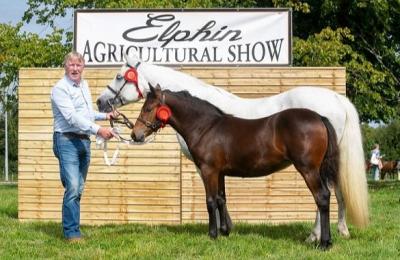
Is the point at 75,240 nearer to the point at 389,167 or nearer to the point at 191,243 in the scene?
the point at 191,243

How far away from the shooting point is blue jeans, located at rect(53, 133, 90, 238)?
24.4 feet

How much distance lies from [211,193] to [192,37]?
376 centimetres

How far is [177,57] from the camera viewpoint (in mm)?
10531

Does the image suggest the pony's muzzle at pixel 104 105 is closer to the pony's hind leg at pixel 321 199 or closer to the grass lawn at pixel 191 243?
the grass lawn at pixel 191 243

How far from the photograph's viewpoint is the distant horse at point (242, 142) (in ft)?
22.8

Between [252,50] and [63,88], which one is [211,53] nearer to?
[252,50]

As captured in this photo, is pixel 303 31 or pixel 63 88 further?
pixel 303 31

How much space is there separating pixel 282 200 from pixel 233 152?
3.16m

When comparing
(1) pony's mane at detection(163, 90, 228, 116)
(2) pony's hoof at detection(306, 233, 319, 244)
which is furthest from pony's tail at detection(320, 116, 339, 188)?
(1) pony's mane at detection(163, 90, 228, 116)

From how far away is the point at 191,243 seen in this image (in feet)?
24.4

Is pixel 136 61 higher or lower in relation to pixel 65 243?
higher

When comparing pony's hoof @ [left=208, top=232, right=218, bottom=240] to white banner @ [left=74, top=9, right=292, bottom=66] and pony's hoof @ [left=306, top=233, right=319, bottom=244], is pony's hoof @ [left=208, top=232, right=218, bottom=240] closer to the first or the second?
pony's hoof @ [left=306, top=233, right=319, bottom=244]

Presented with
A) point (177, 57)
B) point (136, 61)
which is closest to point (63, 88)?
→ point (136, 61)

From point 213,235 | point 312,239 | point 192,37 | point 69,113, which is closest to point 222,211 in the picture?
point 213,235
